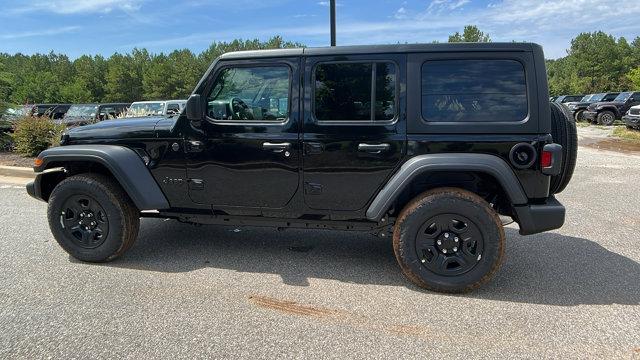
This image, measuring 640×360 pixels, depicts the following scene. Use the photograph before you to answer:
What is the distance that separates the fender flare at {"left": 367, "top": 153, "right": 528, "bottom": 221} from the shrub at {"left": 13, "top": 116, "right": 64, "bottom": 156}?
9472mm

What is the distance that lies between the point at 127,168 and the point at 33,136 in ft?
26.6

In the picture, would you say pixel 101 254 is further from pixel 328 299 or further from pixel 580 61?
pixel 580 61

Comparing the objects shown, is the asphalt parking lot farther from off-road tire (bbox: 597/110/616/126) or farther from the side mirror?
off-road tire (bbox: 597/110/616/126)

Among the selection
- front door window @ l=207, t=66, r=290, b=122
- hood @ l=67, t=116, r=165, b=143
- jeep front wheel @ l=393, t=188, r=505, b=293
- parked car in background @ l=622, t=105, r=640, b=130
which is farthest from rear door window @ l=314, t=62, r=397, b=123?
parked car in background @ l=622, t=105, r=640, b=130

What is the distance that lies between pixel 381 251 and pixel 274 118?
1.76m

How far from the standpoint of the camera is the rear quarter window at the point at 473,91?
3.36 metres

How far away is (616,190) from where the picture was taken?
7.16 m

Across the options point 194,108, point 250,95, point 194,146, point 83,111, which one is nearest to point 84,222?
point 194,146

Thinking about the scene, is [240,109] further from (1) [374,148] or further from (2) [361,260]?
(2) [361,260]

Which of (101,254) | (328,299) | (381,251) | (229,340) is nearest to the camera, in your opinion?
(229,340)

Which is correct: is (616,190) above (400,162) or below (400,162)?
below

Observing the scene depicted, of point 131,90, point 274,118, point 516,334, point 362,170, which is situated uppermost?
point 131,90

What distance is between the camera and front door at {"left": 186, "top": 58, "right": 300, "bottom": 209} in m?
3.68

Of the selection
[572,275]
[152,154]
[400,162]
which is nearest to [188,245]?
[152,154]
